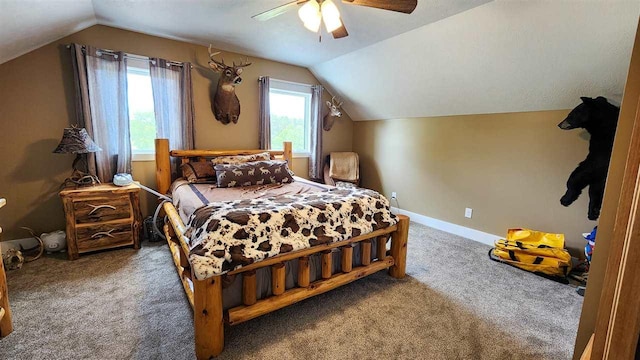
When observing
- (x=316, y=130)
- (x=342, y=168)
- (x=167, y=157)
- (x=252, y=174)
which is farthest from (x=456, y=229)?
(x=167, y=157)

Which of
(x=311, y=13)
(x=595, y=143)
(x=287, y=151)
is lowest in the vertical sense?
(x=287, y=151)

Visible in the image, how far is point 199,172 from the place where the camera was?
3.18m

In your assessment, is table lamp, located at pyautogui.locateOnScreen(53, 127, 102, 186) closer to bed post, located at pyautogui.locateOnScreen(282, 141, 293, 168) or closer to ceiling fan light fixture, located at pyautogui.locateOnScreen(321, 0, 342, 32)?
bed post, located at pyautogui.locateOnScreen(282, 141, 293, 168)

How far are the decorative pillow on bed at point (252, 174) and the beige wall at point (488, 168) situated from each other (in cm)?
206

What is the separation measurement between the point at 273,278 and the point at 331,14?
1.94 m

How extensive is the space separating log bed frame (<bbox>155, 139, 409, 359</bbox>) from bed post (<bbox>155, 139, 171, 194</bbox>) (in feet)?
1.61

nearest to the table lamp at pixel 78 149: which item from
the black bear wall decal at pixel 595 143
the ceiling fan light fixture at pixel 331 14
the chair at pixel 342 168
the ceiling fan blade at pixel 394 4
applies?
the ceiling fan light fixture at pixel 331 14

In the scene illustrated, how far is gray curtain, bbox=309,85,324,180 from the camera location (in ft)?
14.7

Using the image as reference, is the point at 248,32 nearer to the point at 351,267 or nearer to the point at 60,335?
the point at 351,267

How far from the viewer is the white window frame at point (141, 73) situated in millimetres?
3124

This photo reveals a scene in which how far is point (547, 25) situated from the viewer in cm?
217

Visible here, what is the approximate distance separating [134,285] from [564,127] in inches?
161

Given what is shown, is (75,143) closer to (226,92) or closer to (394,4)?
(226,92)

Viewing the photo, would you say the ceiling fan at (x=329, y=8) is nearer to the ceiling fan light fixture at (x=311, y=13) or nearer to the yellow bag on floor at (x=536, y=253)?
the ceiling fan light fixture at (x=311, y=13)
